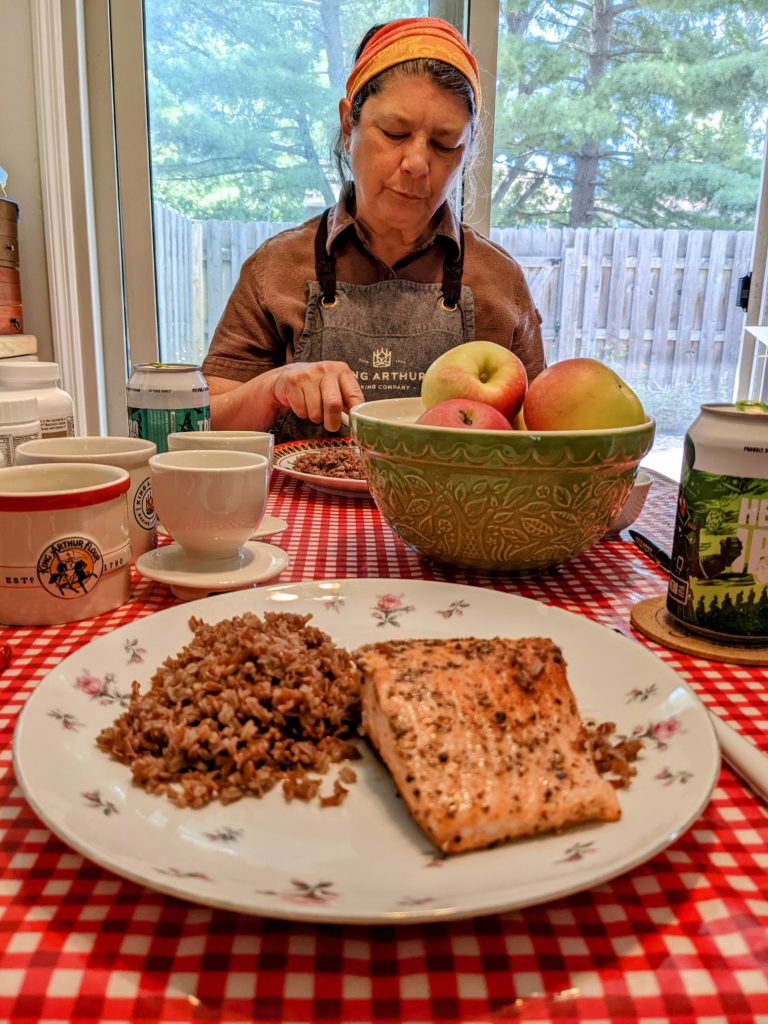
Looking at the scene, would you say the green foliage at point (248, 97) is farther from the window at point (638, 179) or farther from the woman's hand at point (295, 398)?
the woman's hand at point (295, 398)

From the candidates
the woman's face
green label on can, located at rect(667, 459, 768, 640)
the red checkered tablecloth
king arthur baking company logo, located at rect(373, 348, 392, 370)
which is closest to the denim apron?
king arthur baking company logo, located at rect(373, 348, 392, 370)

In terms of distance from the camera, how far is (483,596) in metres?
0.78

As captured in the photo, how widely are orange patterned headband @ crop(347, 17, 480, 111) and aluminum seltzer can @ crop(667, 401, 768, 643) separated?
1.46m

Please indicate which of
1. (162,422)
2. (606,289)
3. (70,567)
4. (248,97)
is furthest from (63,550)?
(606,289)

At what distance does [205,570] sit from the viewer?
0.89 meters

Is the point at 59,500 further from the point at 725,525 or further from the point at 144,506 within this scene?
the point at 725,525

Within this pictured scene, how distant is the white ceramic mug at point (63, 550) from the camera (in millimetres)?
751

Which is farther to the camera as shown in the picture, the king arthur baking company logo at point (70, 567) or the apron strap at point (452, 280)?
the apron strap at point (452, 280)

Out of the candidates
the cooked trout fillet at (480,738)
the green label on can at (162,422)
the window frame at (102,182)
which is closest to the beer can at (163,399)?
the green label on can at (162,422)

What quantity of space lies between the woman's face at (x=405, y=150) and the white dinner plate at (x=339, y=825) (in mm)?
1581

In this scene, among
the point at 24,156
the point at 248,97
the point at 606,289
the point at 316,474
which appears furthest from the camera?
the point at 606,289

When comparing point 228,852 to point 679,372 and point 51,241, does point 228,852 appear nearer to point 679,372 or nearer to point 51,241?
point 51,241

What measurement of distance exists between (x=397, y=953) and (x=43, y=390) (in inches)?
38.5

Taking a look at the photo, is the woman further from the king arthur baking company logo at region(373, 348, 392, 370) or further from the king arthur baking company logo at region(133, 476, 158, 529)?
the king arthur baking company logo at region(133, 476, 158, 529)
